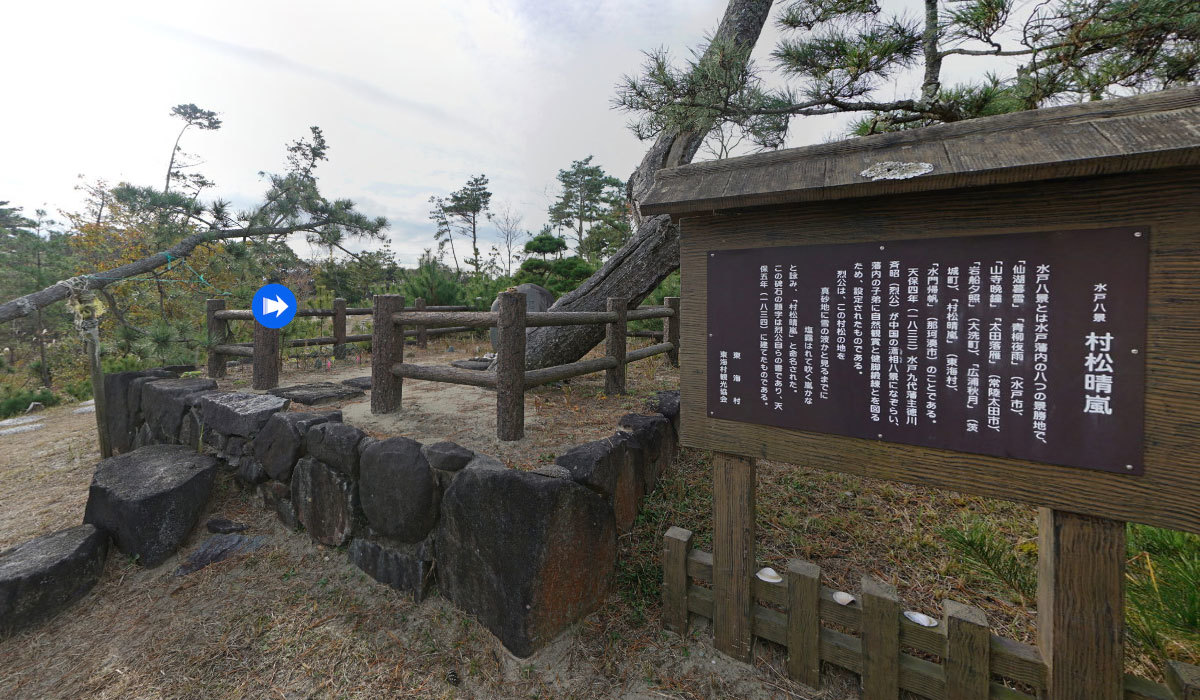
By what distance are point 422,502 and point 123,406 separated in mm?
4581

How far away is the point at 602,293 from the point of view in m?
4.63

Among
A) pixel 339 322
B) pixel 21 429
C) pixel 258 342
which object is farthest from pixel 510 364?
pixel 21 429

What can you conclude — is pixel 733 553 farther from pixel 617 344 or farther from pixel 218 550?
pixel 218 550

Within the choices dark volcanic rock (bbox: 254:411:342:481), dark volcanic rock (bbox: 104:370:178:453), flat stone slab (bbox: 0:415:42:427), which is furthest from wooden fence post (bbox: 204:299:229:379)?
flat stone slab (bbox: 0:415:42:427)

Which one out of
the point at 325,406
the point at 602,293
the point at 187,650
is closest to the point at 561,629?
the point at 187,650

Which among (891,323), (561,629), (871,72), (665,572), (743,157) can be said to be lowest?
(561,629)

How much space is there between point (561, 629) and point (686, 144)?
4283 millimetres

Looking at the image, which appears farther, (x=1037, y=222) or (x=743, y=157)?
(x=743, y=157)

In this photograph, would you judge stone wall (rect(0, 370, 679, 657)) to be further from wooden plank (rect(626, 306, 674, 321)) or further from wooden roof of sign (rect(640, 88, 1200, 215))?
wooden roof of sign (rect(640, 88, 1200, 215))

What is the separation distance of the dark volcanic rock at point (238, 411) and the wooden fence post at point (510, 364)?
2.05 m

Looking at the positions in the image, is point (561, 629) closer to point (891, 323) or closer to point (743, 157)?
point (891, 323)

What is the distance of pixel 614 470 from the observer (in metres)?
2.55

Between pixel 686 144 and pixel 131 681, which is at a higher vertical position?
pixel 686 144

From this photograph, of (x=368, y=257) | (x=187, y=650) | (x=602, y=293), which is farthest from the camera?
(x=368, y=257)
